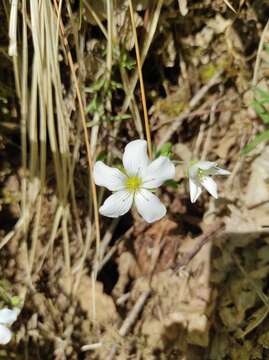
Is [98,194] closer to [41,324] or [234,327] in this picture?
[41,324]

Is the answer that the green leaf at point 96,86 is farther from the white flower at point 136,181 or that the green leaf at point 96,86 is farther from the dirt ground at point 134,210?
the white flower at point 136,181

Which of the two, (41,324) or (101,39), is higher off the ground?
(101,39)

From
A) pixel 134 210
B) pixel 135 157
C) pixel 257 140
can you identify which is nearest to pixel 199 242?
pixel 134 210

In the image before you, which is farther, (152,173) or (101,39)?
(101,39)

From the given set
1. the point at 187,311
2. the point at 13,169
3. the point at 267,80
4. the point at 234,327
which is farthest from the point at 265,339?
the point at 13,169

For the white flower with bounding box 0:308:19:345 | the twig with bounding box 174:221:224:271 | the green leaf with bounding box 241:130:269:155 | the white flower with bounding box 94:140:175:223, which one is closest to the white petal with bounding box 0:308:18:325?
the white flower with bounding box 0:308:19:345

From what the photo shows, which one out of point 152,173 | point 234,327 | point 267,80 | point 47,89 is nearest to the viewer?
point 152,173
